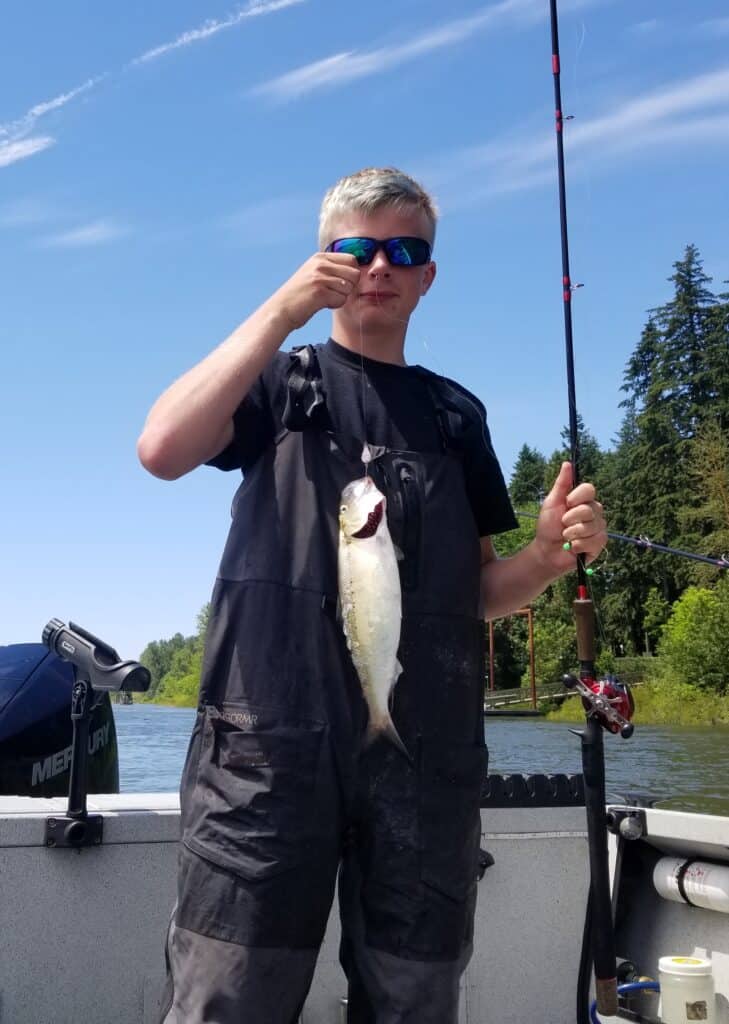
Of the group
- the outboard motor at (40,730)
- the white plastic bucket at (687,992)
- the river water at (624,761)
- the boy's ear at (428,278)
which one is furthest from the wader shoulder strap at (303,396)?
the river water at (624,761)

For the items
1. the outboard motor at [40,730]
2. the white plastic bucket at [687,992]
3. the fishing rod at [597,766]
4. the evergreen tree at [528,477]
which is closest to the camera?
the fishing rod at [597,766]

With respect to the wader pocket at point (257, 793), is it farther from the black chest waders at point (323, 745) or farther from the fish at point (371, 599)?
the fish at point (371, 599)

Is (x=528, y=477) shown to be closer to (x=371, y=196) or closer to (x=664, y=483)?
(x=664, y=483)

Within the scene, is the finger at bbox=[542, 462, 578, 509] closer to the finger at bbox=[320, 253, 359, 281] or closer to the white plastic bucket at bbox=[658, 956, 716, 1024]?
the finger at bbox=[320, 253, 359, 281]

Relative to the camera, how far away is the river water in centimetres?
1736

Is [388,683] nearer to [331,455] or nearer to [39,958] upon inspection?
[331,455]

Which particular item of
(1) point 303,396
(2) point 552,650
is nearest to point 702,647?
(2) point 552,650

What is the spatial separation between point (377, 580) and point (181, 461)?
52cm

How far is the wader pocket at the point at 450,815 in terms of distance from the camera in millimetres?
2523

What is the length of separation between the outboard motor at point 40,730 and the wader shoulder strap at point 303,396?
2201mm

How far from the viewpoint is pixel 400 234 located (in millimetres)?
2764

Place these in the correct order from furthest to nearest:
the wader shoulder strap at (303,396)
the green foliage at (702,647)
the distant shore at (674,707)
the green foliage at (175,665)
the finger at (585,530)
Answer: the green foliage at (175,665), the green foliage at (702,647), the distant shore at (674,707), the finger at (585,530), the wader shoulder strap at (303,396)

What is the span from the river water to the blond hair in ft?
29.9

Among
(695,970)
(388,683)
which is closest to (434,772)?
(388,683)
